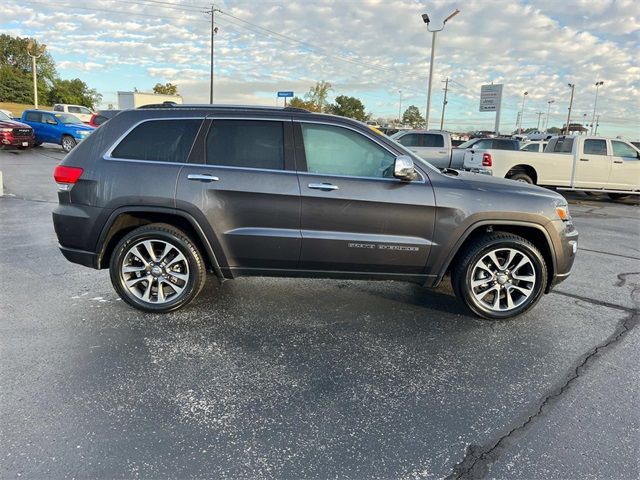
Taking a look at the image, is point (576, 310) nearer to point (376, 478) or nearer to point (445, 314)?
point (445, 314)

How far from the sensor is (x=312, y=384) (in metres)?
3.06

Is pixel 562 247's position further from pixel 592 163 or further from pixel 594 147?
pixel 594 147

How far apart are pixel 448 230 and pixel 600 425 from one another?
184 centimetres

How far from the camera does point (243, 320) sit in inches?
160

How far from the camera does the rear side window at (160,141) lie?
4.01 metres

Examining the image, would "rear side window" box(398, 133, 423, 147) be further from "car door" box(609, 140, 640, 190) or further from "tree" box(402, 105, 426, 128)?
"tree" box(402, 105, 426, 128)

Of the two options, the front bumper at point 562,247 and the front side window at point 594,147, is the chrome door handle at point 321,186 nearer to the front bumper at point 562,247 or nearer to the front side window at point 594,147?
the front bumper at point 562,247

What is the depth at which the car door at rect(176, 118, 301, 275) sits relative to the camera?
154 inches

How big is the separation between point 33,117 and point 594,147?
23.3 meters

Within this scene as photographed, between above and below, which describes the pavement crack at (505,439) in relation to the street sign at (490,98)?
below

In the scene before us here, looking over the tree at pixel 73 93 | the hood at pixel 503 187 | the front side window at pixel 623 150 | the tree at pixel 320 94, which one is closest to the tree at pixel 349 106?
the tree at pixel 320 94

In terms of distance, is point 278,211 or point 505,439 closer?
point 505,439

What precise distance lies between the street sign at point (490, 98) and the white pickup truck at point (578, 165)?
32753mm

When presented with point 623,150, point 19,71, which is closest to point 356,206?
point 623,150
